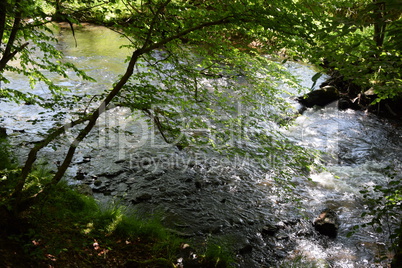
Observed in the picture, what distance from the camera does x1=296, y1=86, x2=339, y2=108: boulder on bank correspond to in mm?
12336

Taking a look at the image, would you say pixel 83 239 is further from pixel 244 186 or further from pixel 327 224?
pixel 327 224

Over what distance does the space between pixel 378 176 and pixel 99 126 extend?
7.85m

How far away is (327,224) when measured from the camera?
5.62 m

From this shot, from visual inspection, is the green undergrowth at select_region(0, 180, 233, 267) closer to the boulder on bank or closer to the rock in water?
the rock in water

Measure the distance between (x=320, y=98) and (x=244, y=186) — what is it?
745 centimetres

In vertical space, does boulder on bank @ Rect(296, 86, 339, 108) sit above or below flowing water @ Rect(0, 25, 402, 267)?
above

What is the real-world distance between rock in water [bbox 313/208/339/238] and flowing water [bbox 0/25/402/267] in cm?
12

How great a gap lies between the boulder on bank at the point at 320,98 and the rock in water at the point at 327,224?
7.24m

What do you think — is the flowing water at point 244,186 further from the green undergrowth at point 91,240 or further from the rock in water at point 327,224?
the green undergrowth at point 91,240

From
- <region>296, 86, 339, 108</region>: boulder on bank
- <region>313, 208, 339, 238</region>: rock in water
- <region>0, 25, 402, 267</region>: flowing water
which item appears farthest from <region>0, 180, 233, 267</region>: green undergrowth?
<region>296, 86, 339, 108</region>: boulder on bank

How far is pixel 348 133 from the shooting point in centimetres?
1023

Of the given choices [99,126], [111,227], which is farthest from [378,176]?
[99,126]

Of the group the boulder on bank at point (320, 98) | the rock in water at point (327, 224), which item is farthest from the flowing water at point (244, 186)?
the boulder on bank at point (320, 98)

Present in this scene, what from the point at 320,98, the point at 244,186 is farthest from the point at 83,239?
the point at 320,98
